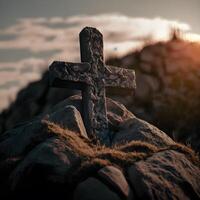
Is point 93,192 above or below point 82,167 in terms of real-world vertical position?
below

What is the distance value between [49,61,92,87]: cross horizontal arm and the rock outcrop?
0.90 meters

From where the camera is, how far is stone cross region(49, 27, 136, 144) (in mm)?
10664

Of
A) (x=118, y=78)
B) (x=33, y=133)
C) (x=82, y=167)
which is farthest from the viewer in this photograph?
(x=118, y=78)

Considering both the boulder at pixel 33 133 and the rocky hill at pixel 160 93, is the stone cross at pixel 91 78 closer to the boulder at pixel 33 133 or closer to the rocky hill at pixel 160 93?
the boulder at pixel 33 133

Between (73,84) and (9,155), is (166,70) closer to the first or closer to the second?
(73,84)

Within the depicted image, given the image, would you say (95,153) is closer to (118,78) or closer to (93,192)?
(93,192)

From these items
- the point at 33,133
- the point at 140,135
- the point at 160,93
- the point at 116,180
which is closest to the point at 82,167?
the point at 116,180

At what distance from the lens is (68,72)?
10664 mm

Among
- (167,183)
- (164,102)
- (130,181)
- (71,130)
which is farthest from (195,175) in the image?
(164,102)

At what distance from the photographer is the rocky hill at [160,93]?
60.5 ft

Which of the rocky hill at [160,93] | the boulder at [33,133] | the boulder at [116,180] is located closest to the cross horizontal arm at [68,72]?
the boulder at [33,133]

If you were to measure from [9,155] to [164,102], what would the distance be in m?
11.3

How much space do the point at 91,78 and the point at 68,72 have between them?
0.65 meters

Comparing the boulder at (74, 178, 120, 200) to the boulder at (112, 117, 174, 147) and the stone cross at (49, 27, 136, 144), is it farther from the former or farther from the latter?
the stone cross at (49, 27, 136, 144)
